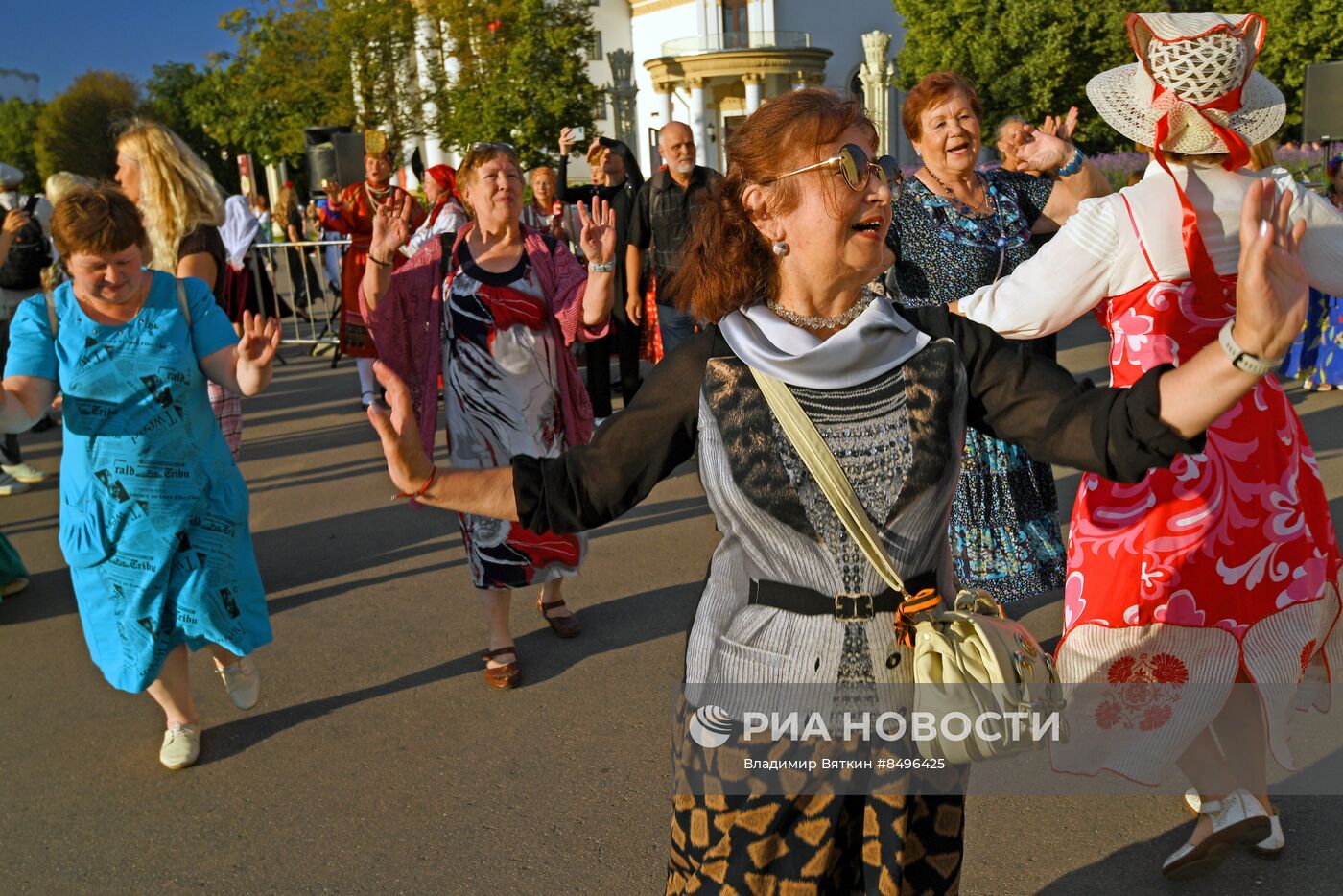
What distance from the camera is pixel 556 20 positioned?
46.3m

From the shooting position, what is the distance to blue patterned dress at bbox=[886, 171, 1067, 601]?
417cm

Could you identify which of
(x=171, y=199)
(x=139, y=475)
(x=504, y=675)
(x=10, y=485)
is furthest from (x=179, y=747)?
(x=10, y=485)

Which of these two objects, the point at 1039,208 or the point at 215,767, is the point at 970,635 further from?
the point at 215,767

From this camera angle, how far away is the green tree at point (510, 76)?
44844mm

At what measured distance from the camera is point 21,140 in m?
84.3

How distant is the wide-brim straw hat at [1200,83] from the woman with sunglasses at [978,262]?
109 cm

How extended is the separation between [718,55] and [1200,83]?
188ft

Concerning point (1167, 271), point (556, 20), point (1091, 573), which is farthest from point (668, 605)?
point (556, 20)

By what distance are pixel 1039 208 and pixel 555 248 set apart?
6.18ft

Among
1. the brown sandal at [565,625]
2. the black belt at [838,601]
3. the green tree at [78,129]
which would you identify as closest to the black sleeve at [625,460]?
the black belt at [838,601]

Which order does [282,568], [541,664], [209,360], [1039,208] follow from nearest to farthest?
1. [209,360]
2. [1039,208]
3. [541,664]
4. [282,568]

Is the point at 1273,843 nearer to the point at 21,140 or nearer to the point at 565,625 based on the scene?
the point at 565,625

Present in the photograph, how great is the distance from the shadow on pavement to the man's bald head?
3390 mm

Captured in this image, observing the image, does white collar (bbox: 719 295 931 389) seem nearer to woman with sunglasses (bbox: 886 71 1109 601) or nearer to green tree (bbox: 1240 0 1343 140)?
woman with sunglasses (bbox: 886 71 1109 601)
